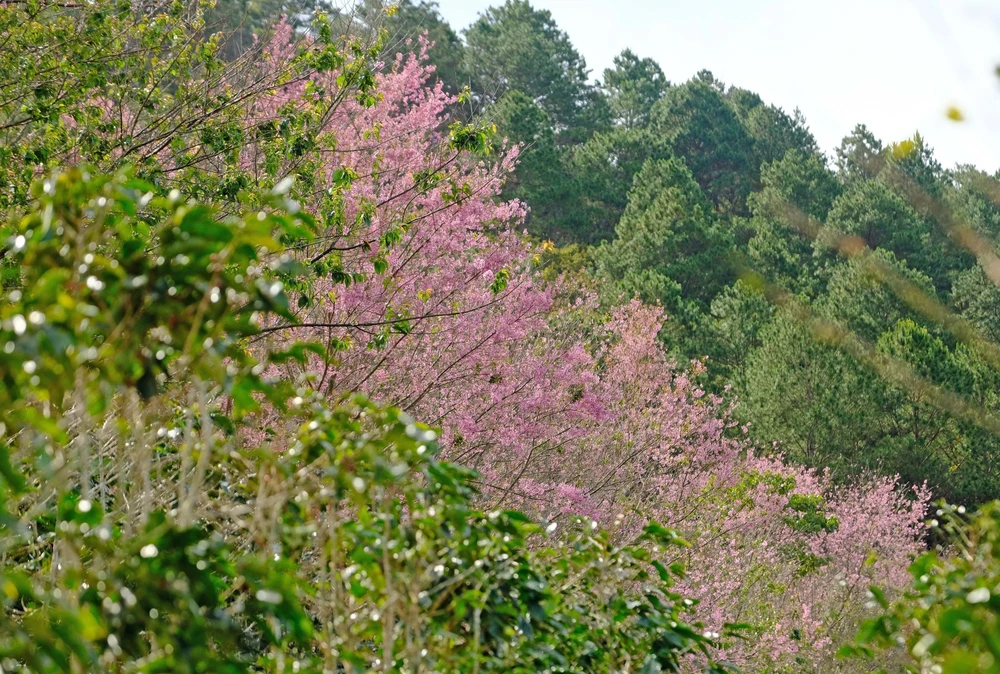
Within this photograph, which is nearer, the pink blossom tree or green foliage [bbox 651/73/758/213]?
the pink blossom tree

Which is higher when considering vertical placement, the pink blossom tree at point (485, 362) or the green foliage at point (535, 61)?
the green foliage at point (535, 61)

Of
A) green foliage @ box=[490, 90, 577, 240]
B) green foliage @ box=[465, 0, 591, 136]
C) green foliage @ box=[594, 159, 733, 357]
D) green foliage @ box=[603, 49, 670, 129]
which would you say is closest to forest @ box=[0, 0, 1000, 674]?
green foliage @ box=[594, 159, 733, 357]

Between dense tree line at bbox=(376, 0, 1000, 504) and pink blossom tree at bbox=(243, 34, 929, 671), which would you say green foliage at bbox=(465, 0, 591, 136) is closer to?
dense tree line at bbox=(376, 0, 1000, 504)

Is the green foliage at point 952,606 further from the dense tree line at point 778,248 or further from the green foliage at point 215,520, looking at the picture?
the dense tree line at point 778,248

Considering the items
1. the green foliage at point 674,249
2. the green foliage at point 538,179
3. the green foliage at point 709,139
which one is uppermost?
the green foliage at point 709,139

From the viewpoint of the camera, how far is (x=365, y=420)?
133 inches

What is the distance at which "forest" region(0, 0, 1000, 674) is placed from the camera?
6.31 feet

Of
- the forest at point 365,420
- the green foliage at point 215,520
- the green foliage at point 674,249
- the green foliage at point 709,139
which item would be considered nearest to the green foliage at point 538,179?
the green foliage at point 674,249

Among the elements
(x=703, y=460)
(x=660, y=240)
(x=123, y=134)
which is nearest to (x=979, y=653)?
(x=123, y=134)

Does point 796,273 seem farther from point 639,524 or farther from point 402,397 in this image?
point 402,397

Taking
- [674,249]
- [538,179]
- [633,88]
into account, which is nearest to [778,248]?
[674,249]

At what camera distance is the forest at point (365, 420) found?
1.92 metres

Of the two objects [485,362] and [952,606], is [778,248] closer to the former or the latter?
[485,362]

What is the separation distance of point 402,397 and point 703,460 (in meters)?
8.70
